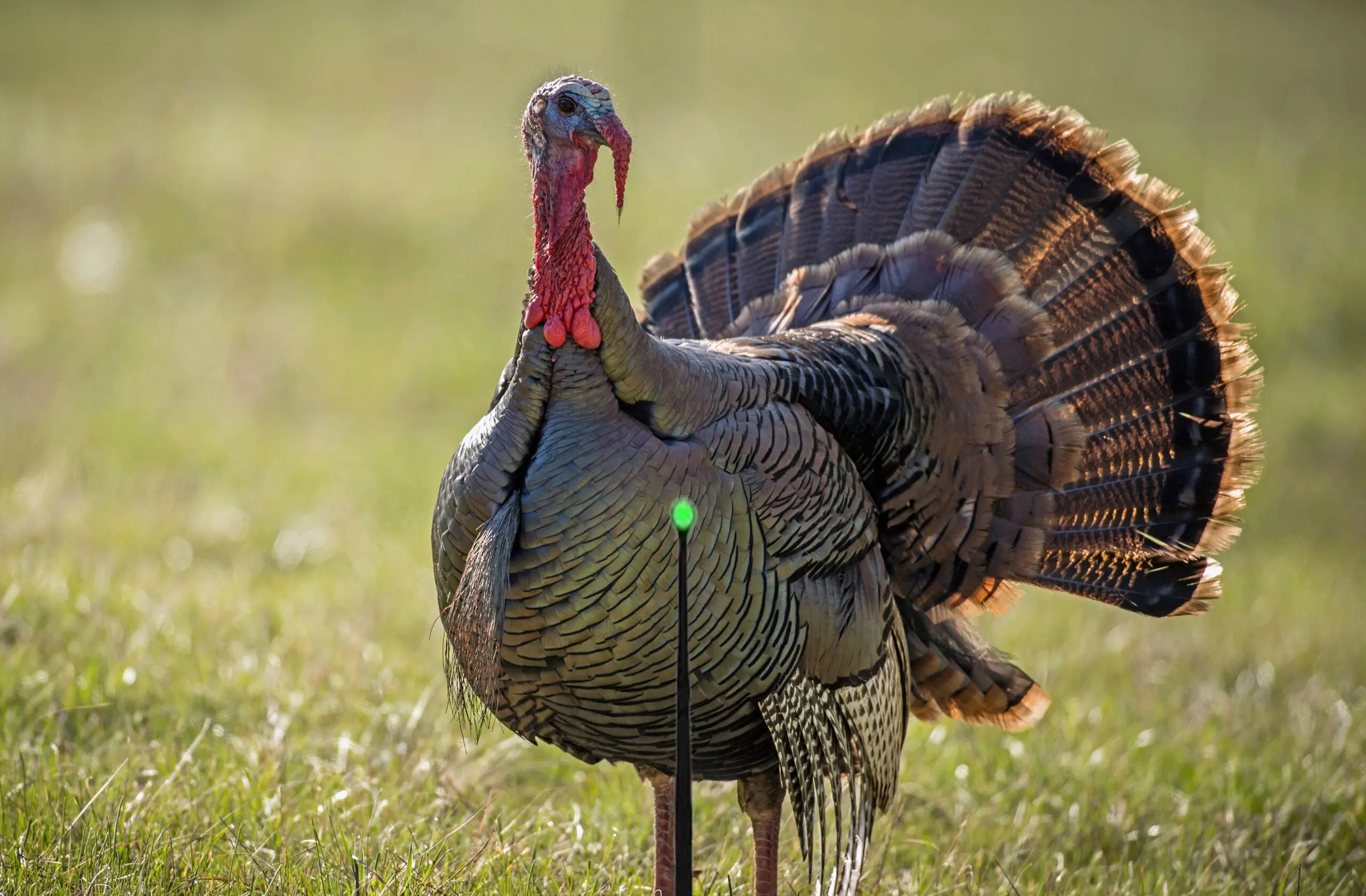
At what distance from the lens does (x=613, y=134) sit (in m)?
3.17

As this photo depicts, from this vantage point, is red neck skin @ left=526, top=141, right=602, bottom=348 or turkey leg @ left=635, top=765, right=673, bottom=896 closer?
red neck skin @ left=526, top=141, right=602, bottom=348

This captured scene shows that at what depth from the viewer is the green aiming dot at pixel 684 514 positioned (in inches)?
123

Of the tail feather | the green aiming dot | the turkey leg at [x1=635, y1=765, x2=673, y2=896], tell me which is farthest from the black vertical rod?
the tail feather

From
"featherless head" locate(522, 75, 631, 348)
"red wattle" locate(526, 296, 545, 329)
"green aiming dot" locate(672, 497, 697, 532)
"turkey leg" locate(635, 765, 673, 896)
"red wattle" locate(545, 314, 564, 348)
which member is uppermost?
"featherless head" locate(522, 75, 631, 348)

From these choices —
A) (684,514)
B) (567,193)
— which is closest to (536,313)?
(567,193)

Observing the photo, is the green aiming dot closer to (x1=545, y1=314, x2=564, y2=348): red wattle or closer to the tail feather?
(x1=545, y1=314, x2=564, y2=348): red wattle

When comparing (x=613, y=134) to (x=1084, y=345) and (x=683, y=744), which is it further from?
(x=1084, y=345)

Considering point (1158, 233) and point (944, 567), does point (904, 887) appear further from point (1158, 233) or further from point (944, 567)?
point (1158, 233)

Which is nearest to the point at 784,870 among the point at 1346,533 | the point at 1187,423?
the point at 1187,423

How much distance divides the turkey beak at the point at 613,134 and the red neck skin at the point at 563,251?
0.16ft

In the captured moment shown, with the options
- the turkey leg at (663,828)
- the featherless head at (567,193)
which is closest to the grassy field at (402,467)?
the turkey leg at (663,828)

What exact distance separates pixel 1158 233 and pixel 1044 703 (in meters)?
1.44

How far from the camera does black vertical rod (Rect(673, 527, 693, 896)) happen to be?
3020 mm

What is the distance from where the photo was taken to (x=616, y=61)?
17984 mm
